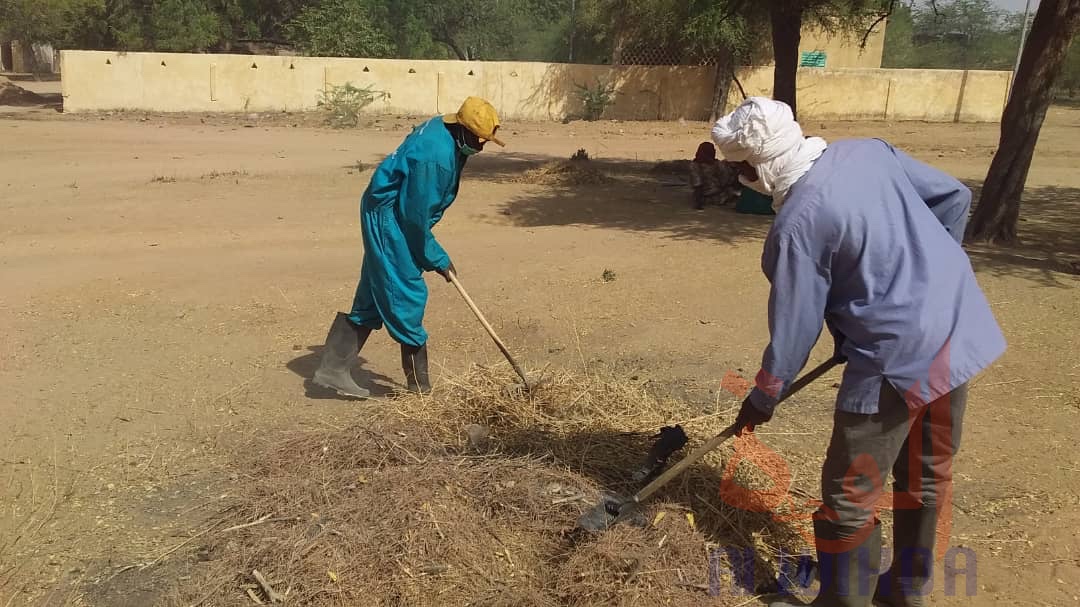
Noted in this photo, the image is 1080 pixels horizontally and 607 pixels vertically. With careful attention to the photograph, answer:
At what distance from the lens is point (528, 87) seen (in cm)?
2286

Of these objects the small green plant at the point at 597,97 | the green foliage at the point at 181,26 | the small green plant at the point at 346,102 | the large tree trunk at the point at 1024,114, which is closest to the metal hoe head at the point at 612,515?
the large tree trunk at the point at 1024,114

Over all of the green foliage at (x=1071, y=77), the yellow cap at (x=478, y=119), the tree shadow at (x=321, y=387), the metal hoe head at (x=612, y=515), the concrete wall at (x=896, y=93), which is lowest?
the tree shadow at (x=321, y=387)

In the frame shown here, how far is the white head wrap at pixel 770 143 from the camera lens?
244 cm

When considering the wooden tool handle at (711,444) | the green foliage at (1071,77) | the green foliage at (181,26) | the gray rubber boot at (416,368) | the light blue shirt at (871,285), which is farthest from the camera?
the green foliage at (181,26)

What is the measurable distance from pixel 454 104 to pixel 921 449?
21.5m

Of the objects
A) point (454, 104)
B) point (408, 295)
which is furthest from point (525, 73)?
point (408, 295)

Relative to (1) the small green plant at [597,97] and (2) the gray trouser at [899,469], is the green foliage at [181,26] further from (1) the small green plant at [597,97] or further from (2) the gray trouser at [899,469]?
(2) the gray trouser at [899,469]

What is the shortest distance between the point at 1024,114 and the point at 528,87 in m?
16.5

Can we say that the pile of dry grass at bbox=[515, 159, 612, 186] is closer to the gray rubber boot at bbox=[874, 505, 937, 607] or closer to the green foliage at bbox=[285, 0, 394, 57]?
the gray rubber boot at bbox=[874, 505, 937, 607]

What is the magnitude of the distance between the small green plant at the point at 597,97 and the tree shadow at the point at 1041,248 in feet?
42.8

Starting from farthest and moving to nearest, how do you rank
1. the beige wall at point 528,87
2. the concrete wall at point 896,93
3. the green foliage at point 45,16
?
the green foliage at point 45,16, the concrete wall at point 896,93, the beige wall at point 528,87

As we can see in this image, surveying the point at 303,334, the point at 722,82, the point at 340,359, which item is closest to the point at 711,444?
the point at 340,359

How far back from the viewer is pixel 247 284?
6895mm

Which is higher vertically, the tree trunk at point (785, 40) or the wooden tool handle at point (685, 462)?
the tree trunk at point (785, 40)
